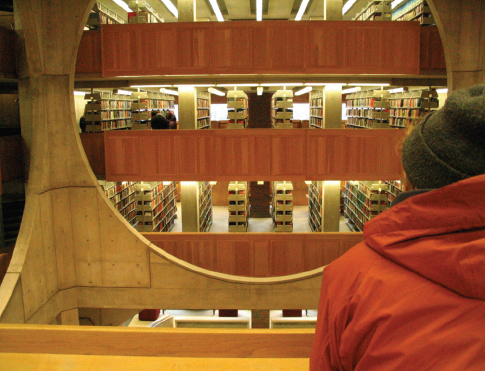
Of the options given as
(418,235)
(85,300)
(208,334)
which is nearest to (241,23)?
(85,300)

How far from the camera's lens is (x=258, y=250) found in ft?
24.5

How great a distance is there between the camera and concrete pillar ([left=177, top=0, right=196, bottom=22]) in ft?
25.7

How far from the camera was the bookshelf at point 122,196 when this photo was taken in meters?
9.70

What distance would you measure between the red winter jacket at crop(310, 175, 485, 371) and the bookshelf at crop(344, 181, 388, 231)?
9.50 metres

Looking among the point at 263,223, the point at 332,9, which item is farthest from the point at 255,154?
the point at 263,223

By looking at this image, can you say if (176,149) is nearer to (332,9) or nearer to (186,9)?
(186,9)

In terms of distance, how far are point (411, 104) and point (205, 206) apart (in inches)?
234

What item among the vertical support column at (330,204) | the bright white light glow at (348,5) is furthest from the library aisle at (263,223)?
the bright white light glow at (348,5)

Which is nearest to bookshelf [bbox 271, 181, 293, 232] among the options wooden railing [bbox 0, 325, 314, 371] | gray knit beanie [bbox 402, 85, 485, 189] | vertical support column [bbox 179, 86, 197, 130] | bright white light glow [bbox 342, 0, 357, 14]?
vertical support column [bbox 179, 86, 197, 130]

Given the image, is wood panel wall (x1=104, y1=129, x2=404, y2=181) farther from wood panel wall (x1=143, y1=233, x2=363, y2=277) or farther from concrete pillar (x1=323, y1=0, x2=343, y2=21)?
concrete pillar (x1=323, y1=0, x2=343, y2=21)

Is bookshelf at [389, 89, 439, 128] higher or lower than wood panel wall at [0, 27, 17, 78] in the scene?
lower

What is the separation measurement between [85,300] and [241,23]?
17.8ft

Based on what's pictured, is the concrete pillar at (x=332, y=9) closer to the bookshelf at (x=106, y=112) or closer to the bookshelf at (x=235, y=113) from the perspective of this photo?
the bookshelf at (x=235, y=113)

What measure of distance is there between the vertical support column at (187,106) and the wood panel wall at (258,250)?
9.27 ft
